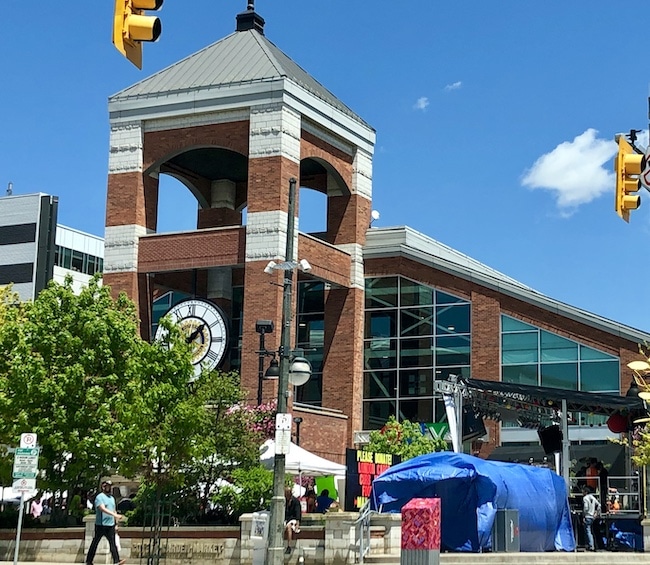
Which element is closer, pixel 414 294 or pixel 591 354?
Result: pixel 591 354

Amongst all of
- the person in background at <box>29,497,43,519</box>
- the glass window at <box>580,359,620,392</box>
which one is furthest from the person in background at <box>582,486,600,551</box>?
the person in background at <box>29,497,43,519</box>

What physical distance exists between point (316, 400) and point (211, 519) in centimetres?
1849

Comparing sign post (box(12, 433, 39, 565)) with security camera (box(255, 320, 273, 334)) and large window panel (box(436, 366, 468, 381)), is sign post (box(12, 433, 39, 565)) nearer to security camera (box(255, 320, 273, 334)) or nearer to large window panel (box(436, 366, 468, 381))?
security camera (box(255, 320, 273, 334))

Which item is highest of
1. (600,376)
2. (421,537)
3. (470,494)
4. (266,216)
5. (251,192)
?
(251,192)

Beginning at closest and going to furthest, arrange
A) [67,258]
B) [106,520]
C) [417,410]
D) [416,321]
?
[106,520] → [417,410] → [416,321] → [67,258]

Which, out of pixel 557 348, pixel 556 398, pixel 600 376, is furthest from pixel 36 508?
pixel 600 376

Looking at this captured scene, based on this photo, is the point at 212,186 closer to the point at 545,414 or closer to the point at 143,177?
the point at 143,177

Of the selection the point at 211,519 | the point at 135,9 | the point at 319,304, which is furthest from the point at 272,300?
the point at 135,9

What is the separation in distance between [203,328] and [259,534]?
64.2 feet

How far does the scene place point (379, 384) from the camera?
46375mm

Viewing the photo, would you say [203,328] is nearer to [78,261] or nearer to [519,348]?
[519,348]

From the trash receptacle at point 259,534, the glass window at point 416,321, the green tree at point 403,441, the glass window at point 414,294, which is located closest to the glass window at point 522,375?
the glass window at point 416,321

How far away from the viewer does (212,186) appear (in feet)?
167

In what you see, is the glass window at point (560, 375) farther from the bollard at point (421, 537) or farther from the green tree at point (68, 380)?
the bollard at point (421, 537)
